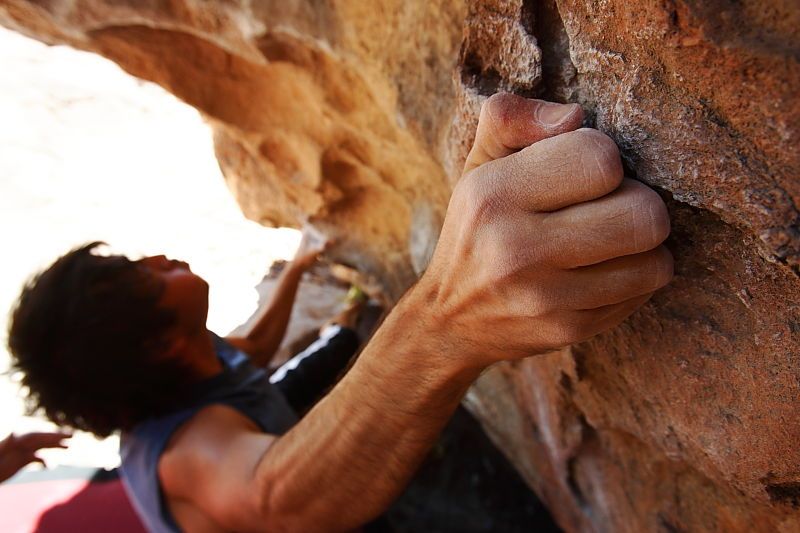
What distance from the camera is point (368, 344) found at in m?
0.77

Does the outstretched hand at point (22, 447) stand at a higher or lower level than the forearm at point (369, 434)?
lower

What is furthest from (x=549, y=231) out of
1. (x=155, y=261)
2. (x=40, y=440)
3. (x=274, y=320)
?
(x=274, y=320)

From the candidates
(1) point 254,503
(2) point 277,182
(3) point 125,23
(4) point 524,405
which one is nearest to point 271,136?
(2) point 277,182

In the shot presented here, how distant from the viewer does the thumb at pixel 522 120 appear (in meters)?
0.51

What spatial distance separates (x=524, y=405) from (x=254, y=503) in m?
0.81

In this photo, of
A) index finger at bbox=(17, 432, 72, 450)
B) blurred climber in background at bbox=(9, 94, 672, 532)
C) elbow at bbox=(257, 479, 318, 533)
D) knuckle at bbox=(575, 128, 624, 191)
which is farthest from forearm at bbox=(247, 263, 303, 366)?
knuckle at bbox=(575, 128, 624, 191)

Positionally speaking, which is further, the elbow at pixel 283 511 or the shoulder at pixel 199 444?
the shoulder at pixel 199 444

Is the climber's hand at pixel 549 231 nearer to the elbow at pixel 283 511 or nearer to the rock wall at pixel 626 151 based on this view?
the rock wall at pixel 626 151

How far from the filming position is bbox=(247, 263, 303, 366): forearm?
2.00 metres

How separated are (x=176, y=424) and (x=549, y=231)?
0.94 m

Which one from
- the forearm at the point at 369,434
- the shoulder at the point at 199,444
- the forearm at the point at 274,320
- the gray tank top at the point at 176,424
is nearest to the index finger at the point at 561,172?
the forearm at the point at 369,434

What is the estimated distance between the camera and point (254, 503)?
2.90 feet

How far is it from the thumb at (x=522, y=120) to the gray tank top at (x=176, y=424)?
3.00ft

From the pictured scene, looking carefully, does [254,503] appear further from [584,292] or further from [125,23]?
[125,23]
